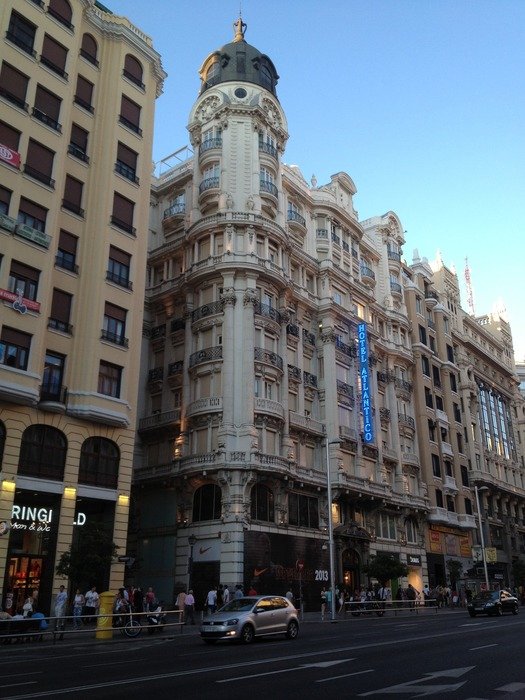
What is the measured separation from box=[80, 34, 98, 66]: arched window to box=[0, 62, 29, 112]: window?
5895mm

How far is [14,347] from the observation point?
94.7 feet

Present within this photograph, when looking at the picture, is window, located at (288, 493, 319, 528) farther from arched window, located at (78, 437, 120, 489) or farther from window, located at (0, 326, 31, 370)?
window, located at (0, 326, 31, 370)

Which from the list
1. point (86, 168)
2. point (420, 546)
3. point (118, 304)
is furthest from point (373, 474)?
point (86, 168)

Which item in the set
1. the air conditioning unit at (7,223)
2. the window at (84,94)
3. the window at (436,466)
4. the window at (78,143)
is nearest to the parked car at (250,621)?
the air conditioning unit at (7,223)

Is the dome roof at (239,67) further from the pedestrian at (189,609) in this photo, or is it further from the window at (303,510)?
the pedestrian at (189,609)

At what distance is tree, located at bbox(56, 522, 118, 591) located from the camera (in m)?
26.5

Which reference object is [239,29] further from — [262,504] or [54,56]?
[262,504]

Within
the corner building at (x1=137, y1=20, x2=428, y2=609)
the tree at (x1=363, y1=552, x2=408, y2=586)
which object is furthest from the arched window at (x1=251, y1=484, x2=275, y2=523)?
the tree at (x1=363, y1=552, x2=408, y2=586)

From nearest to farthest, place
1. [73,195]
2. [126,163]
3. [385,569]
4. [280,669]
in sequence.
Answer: [280,669] < [73,195] < [126,163] < [385,569]

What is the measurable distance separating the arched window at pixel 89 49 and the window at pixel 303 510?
28924mm

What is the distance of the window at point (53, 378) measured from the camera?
3016 cm

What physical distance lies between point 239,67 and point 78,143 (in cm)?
2094

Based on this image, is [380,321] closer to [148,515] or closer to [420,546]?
[420,546]

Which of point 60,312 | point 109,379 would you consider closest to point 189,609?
point 109,379
